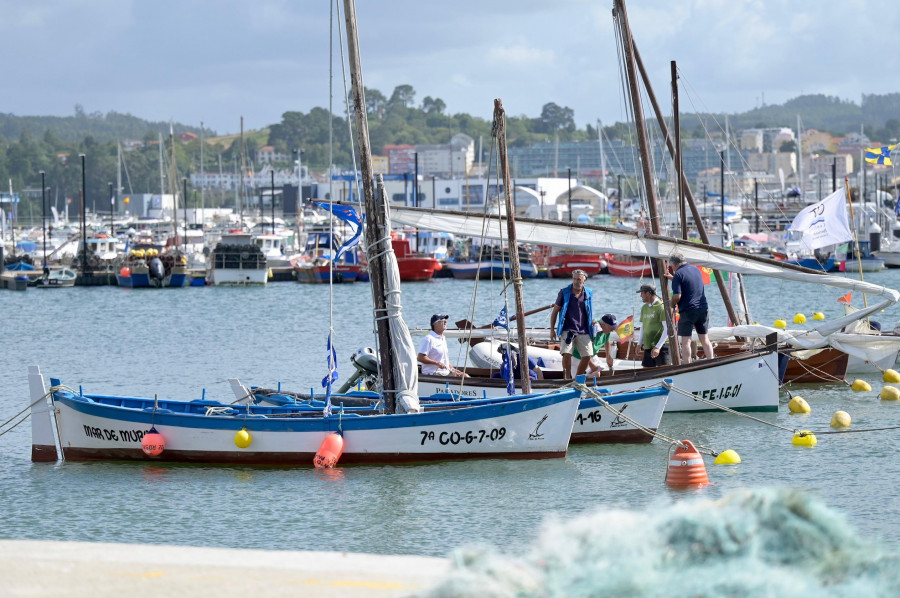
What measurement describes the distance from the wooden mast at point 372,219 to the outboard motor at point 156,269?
5944 cm

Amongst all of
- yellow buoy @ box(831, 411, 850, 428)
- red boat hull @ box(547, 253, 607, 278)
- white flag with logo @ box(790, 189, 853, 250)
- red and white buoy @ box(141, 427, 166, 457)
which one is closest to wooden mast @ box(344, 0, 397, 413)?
Result: red and white buoy @ box(141, 427, 166, 457)

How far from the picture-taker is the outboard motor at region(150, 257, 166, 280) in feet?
243

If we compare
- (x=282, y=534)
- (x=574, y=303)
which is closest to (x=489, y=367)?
(x=574, y=303)

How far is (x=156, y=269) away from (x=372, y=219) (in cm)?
5997

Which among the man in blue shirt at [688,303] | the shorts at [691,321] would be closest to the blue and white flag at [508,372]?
the man in blue shirt at [688,303]

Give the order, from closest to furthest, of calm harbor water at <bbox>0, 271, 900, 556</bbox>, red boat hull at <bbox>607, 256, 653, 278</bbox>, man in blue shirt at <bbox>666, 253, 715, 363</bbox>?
calm harbor water at <bbox>0, 271, 900, 556</bbox> < man in blue shirt at <bbox>666, 253, 715, 363</bbox> < red boat hull at <bbox>607, 256, 653, 278</bbox>

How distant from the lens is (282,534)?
1336 centimetres

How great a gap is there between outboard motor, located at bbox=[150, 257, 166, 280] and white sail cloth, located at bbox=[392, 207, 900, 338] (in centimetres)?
5631

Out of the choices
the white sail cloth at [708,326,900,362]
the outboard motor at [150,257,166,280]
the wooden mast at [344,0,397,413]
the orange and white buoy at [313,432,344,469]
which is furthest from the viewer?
the outboard motor at [150,257,166,280]

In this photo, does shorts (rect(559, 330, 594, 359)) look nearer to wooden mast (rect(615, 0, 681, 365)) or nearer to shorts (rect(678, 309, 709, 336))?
wooden mast (rect(615, 0, 681, 365))

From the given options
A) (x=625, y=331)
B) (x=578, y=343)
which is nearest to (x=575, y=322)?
(x=578, y=343)

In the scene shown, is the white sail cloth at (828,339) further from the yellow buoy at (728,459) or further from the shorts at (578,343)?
the yellow buoy at (728,459)

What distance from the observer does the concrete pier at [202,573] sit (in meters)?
7.52

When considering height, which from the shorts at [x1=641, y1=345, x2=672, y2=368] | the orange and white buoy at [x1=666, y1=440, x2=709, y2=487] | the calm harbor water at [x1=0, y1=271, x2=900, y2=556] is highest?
the shorts at [x1=641, y1=345, x2=672, y2=368]
